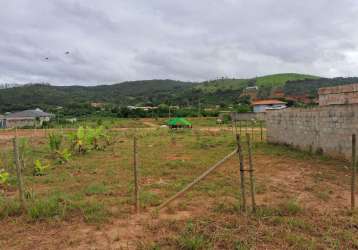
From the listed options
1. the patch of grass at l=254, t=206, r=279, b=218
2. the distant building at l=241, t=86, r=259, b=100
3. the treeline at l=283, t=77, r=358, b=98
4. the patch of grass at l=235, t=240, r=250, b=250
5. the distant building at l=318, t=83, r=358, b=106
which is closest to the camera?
the patch of grass at l=235, t=240, r=250, b=250

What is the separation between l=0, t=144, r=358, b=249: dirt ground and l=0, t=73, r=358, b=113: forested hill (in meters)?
56.5

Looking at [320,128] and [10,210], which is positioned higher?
[320,128]

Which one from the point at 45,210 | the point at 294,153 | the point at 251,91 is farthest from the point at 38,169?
the point at 251,91

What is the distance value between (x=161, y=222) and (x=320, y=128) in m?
8.13

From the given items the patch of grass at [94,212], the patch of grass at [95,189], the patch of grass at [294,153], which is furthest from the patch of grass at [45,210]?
the patch of grass at [294,153]

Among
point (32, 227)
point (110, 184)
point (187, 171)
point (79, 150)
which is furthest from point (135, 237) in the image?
point (79, 150)

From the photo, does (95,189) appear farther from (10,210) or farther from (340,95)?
(340,95)

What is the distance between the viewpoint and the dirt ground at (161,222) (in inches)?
143

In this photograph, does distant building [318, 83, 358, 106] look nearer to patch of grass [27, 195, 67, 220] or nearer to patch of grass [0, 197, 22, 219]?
patch of grass [27, 195, 67, 220]

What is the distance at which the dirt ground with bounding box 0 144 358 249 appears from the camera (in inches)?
143

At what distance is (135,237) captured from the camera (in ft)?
12.3

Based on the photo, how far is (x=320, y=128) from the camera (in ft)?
34.0

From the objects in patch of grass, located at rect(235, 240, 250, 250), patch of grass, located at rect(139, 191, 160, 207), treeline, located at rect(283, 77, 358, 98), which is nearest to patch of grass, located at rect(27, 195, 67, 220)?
patch of grass, located at rect(139, 191, 160, 207)

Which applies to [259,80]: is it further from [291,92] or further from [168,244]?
[168,244]
